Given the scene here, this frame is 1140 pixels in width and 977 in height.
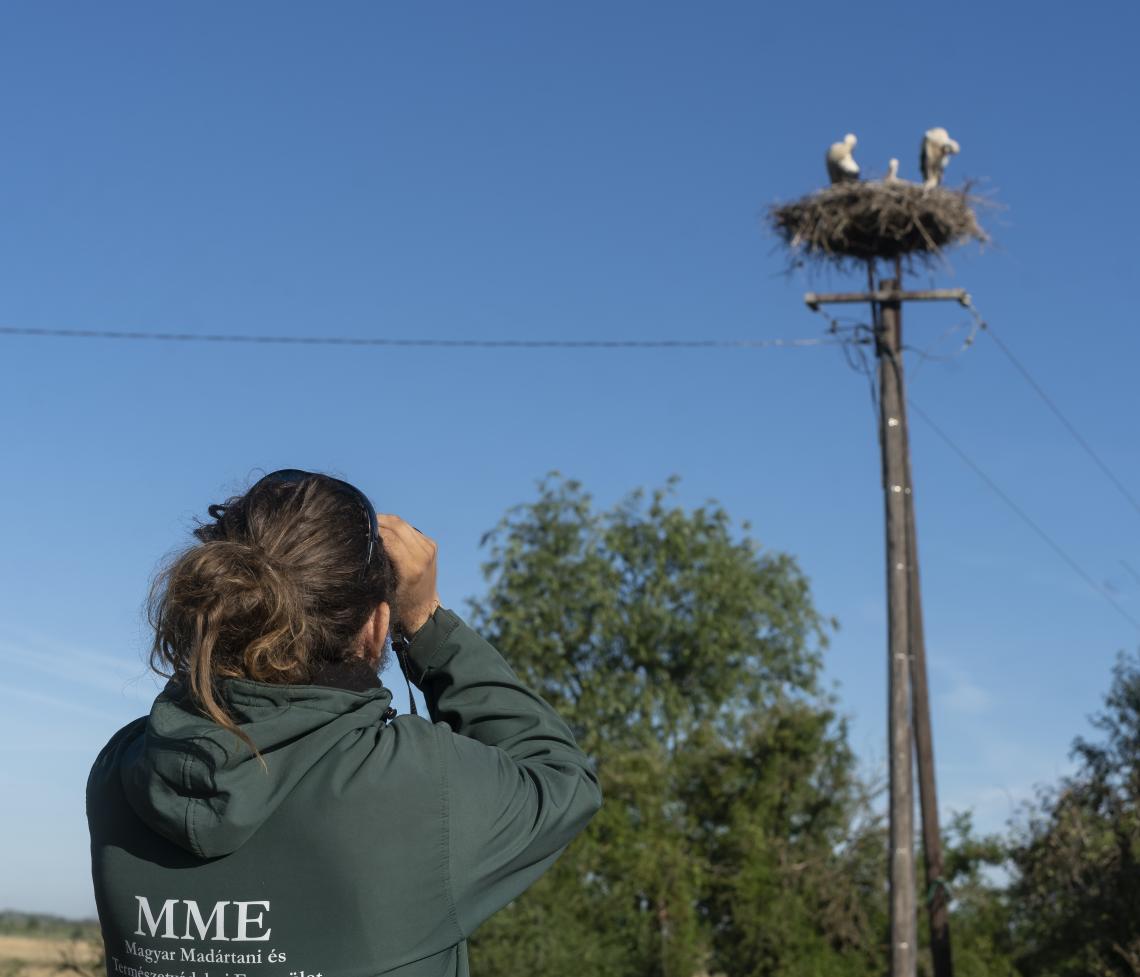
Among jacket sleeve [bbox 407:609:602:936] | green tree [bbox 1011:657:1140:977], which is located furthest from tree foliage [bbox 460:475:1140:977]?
jacket sleeve [bbox 407:609:602:936]

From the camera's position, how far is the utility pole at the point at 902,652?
13.9m

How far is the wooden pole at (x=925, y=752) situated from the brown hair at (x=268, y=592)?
1339 cm

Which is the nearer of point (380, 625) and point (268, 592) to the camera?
point (268, 592)

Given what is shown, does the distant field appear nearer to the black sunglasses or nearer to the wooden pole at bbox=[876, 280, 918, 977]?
the wooden pole at bbox=[876, 280, 918, 977]

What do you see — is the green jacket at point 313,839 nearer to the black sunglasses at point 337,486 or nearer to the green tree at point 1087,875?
the black sunglasses at point 337,486

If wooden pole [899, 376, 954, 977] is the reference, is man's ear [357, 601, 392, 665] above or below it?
below

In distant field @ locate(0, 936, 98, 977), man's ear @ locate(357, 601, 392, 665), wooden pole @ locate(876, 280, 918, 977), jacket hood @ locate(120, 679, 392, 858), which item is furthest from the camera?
distant field @ locate(0, 936, 98, 977)

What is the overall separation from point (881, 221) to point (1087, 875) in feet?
25.7

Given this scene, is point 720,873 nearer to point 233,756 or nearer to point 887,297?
point 887,297

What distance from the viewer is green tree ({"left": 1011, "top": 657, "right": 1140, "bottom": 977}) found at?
16250 millimetres

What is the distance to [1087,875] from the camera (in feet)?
55.7

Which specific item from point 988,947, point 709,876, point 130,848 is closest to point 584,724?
point 709,876

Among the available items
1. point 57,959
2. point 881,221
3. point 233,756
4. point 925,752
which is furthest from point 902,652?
point 233,756

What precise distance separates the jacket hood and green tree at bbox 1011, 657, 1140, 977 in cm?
1562
